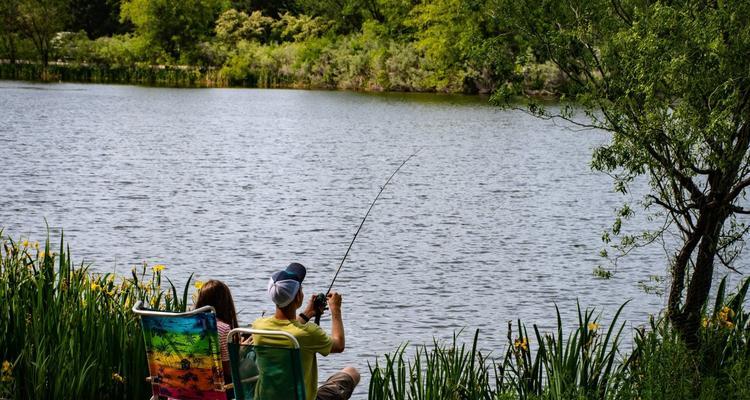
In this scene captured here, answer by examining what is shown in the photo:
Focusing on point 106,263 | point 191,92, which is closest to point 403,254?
point 106,263

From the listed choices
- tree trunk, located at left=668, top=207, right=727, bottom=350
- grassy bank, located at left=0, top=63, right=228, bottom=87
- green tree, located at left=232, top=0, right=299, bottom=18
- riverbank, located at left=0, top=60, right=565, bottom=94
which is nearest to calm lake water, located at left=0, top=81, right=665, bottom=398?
tree trunk, located at left=668, top=207, right=727, bottom=350

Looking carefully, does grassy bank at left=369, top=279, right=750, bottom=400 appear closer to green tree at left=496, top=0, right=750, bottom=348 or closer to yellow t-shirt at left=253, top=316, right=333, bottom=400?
green tree at left=496, top=0, right=750, bottom=348

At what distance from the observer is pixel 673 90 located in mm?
7910

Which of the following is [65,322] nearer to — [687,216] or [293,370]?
[293,370]

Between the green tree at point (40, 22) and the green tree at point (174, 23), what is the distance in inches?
270

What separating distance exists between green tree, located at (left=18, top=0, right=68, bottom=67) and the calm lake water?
35522 mm

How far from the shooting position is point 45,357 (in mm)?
6719

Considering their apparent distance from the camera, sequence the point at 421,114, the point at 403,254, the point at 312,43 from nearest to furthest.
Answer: the point at 403,254
the point at 421,114
the point at 312,43

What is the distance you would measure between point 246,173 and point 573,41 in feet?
66.3

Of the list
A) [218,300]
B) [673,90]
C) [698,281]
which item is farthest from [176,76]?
[218,300]

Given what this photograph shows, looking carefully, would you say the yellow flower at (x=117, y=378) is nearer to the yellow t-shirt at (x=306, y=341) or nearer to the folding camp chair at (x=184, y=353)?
the folding camp chair at (x=184, y=353)

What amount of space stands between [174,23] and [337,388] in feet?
264

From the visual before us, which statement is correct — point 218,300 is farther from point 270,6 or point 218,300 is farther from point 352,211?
point 270,6

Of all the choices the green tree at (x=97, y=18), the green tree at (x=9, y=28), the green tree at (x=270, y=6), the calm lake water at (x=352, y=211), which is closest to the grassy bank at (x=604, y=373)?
the calm lake water at (x=352, y=211)
